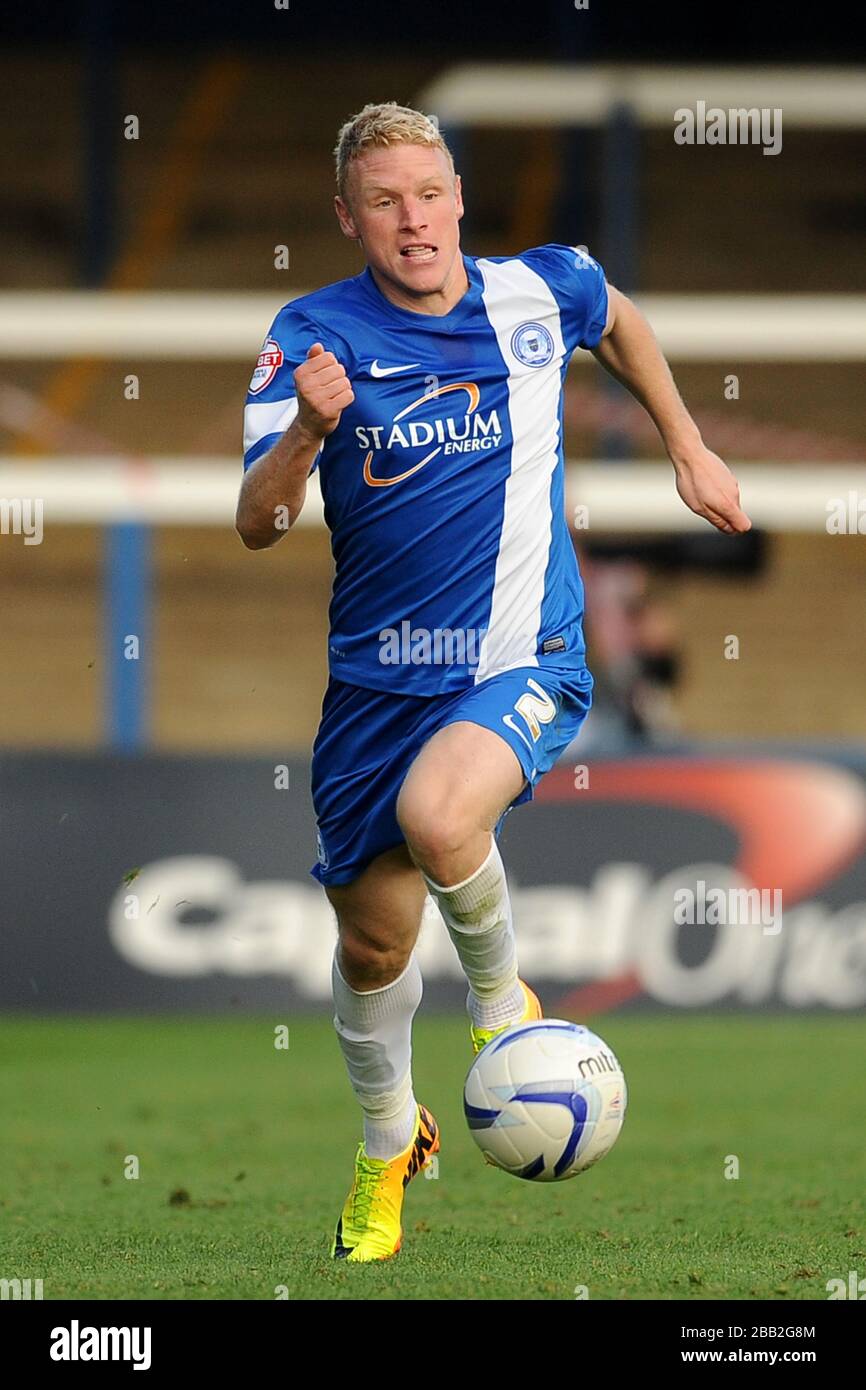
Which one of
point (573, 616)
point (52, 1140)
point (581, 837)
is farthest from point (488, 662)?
point (581, 837)

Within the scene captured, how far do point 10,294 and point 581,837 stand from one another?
9026 mm

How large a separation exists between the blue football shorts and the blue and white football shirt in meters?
0.05

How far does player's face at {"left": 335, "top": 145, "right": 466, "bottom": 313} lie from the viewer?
4.61m

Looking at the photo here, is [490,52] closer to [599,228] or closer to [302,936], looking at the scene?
[599,228]

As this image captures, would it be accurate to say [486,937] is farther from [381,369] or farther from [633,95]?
[633,95]

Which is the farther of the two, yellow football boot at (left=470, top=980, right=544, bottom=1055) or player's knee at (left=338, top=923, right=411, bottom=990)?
player's knee at (left=338, top=923, right=411, bottom=990)

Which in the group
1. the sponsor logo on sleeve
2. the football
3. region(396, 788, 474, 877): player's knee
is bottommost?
the football

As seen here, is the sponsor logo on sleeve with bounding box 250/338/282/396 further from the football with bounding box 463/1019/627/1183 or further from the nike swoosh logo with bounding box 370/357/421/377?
the football with bounding box 463/1019/627/1183

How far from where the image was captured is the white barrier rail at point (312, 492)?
36.8 ft

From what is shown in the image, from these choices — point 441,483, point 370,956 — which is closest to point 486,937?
point 370,956

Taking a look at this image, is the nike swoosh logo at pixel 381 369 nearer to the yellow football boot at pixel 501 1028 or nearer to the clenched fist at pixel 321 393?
the clenched fist at pixel 321 393

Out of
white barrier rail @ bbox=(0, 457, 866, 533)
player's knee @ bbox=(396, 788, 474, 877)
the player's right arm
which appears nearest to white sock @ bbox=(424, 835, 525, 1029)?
player's knee @ bbox=(396, 788, 474, 877)

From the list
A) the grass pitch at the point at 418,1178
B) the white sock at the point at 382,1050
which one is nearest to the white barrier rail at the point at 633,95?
the grass pitch at the point at 418,1178

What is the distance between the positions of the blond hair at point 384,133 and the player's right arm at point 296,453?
19.3 inches
